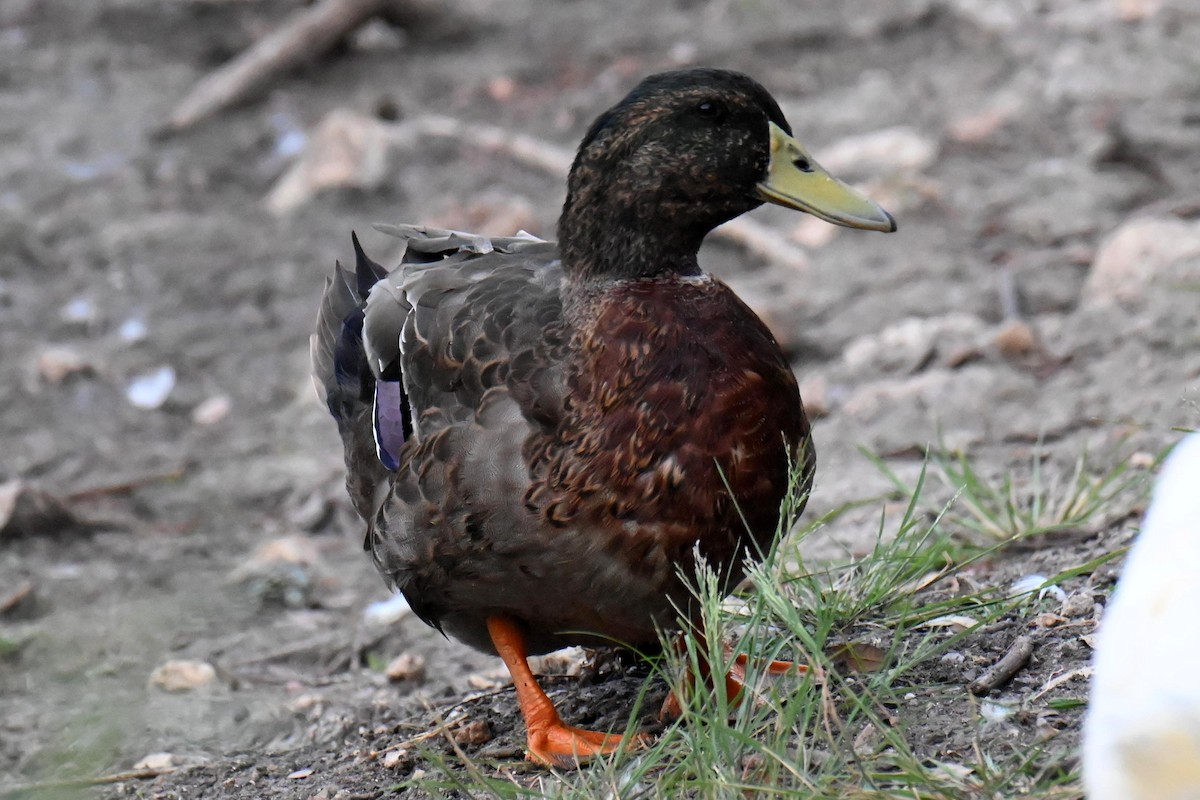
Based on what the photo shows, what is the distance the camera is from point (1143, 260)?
5020 mm

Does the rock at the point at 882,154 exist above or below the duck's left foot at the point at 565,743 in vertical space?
above

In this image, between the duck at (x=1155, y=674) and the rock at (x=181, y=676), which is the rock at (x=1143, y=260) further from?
the duck at (x=1155, y=674)

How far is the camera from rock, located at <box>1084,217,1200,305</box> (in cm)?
494

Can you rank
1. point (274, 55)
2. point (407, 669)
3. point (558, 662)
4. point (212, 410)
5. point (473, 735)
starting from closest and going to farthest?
point (473, 735), point (558, 662), point (407, 669), point (212, 410), point (274, 55)

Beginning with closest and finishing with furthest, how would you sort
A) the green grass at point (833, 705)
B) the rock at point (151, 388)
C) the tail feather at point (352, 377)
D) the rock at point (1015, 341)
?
the green grass at point (833, 705), the tail feather at point (352, 377), the rock at point (1015, 341), the rock at point (151, 388)

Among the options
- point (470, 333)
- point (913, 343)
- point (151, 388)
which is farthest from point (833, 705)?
point (151, 388)

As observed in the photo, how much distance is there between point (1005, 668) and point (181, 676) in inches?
87.6

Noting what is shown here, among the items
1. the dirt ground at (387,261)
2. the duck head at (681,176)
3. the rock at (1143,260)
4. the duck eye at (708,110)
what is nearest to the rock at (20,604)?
the dirt ground at (387,261)

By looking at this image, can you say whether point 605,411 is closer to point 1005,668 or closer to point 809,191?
point 809,191

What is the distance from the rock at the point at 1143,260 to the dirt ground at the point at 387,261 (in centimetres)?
1

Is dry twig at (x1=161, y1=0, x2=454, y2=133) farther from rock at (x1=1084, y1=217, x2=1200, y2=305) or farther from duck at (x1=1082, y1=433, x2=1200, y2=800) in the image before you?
duck at (x1=1082, y1=433, x2=1200, y2=800)

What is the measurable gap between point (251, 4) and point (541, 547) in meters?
6.82

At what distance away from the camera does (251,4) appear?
8898 millimetres

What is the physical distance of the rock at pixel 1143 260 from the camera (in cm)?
494
